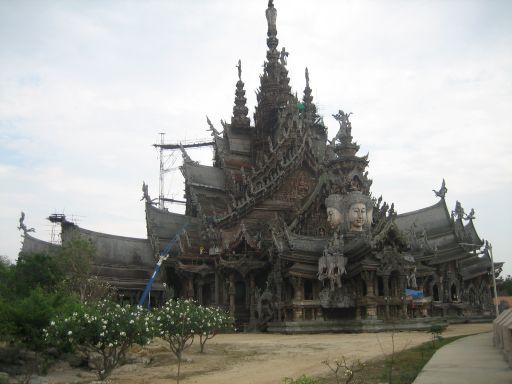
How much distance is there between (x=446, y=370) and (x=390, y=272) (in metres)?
17.7

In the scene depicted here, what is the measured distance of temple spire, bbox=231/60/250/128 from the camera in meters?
51.7

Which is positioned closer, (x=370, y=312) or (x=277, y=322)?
(x=370, y=312)

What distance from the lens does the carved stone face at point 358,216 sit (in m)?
30.8

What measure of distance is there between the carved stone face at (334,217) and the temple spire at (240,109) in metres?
21.2

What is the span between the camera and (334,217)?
103ft

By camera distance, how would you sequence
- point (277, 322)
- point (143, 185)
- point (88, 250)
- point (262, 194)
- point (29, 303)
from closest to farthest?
point (29, 303), point (277, 322), point (88, 250), point (262, 194), point (143, 185)

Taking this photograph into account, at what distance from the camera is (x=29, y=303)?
1681cm

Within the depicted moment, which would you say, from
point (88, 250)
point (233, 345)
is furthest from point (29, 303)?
point (88, 250)

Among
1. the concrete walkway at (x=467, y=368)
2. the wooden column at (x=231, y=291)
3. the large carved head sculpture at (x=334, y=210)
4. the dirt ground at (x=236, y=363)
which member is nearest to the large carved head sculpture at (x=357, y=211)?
the large carved head sculpture at (x=334, y=210)

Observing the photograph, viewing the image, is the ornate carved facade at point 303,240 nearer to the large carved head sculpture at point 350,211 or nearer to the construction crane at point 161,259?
the large carved head sculpture at point 350,211

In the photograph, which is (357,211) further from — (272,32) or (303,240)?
(272,32)

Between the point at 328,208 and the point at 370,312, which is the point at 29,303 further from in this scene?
the point at 328,208

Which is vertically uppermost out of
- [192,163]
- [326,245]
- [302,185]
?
[192,163]

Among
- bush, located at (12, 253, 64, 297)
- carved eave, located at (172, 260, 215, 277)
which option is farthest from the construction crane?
bush, located at (12, 253, 64, 297)
